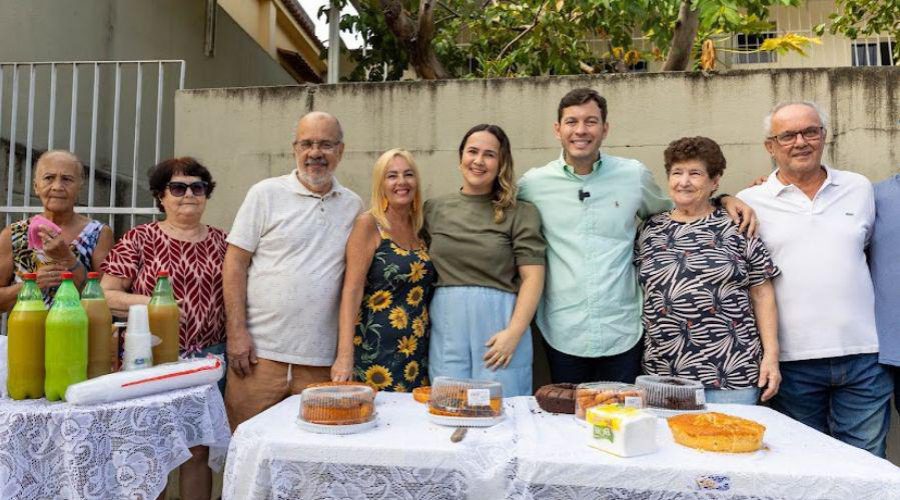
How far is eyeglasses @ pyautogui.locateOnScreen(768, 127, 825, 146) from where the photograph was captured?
8.80 ft

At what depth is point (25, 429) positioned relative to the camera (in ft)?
6.16

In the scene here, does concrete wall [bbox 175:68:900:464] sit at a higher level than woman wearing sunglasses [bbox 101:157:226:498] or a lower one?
higher

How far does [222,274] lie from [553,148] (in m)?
2.08

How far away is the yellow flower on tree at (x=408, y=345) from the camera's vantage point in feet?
8.96

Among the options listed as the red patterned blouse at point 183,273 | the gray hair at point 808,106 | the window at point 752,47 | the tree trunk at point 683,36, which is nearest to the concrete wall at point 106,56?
the red patterned blouse at point 183,273

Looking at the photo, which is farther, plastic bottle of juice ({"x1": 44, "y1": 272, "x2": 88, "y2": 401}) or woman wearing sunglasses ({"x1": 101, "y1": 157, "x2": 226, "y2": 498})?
woman wearing sunglasses ({"x1": 101, "y1": 157, "x2": 226, "y2": 498})

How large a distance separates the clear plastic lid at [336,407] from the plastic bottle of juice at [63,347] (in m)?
0.76

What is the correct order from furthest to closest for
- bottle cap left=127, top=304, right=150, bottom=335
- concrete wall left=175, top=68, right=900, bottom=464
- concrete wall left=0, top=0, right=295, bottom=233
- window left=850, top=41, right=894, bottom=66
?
window left=850, top=41, right=894, bottom=66
concrete wall left=0, top=0, right=295, bottom=233
concrete wall left=175, top=68, right=900, bottom=464
bottle cap left=127, top=304, right=150, bottom=335

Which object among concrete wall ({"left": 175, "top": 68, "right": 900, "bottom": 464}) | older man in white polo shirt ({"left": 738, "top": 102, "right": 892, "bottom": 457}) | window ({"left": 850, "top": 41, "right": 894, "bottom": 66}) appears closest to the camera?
older man in white polo shirt ({"left": 738, "top": 102, "right": 892, "bottom": 457})

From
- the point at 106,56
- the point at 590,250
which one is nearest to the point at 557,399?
the point at 590,250

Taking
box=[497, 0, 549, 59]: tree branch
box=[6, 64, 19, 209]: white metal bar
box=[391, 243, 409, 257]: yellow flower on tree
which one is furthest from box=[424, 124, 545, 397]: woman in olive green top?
box=[497, 0, 549, 59]: tree branch

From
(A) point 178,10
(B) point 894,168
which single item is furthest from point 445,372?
(A) point 178,10

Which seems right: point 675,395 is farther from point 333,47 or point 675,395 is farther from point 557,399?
point 333,47

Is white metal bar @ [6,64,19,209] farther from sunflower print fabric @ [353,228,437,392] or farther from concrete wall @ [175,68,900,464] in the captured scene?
sunflower print fabric @ [353,228,437,392]
